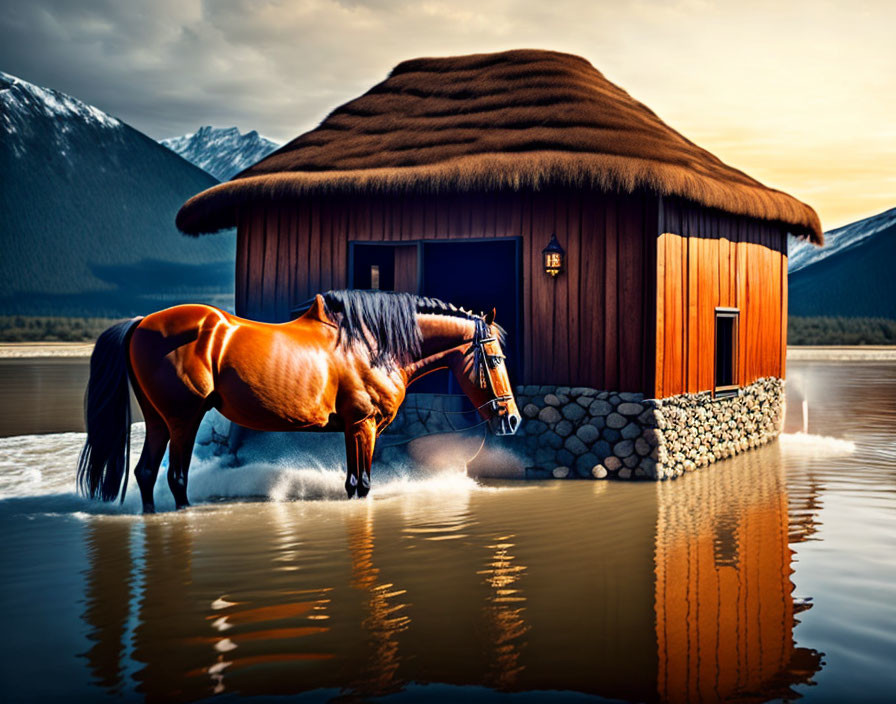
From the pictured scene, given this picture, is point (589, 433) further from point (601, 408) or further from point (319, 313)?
point (319, 313)

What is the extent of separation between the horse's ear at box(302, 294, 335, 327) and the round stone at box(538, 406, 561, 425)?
9.45 ft

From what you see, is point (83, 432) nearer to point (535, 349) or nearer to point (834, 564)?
point (535, 349)

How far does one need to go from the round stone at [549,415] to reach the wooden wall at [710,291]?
3.68 feet

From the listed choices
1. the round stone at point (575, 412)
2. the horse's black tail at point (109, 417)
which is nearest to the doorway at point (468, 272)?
the round stone at point (575, 412)

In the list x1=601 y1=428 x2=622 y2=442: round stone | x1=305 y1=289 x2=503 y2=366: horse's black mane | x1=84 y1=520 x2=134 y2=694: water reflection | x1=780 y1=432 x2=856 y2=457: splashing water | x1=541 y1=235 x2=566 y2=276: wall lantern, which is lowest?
x1=780 y1=432 x2=856 y2=457: splashing water

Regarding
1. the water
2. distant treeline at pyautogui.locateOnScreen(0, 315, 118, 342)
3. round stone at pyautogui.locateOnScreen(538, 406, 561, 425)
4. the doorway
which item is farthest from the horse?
distant treeline at pyautogui.locateOnScreen(0, 315, 118, 342)

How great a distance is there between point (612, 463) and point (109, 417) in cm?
496

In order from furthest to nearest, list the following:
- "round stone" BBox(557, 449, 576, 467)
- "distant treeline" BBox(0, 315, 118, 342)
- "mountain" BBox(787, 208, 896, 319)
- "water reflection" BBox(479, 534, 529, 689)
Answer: "mountain" BBox(787, 208, 896, 319)
"distant treeline" BBox(0, 315, 118, 342)
"round stone" BBox(557, 449, 576, 467)
"water reflection" BBox(479, 534, 529, 689)

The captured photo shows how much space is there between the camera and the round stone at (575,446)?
8648 mm

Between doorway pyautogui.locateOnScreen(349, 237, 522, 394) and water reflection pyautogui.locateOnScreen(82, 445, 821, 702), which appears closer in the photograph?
water reflection pyautogui.locateOnScreen(82, 445, 821, 702)

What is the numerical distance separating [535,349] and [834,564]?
4.32 metres

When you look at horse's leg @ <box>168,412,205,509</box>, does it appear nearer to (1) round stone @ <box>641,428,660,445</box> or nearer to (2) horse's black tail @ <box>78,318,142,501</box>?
(2) horse's black tail @ <box>78,318,142,501</box>

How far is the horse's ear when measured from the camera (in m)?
6.98

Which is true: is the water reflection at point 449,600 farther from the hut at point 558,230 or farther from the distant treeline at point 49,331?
the distant treeline at point 49,331
